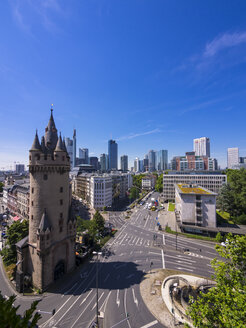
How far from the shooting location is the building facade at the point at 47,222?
3122cm

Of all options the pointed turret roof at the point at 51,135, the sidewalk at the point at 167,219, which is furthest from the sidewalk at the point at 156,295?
the pointed turret roof at the point at 51,135

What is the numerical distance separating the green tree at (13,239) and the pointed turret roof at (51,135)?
22.6 m

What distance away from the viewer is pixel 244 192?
220 ft

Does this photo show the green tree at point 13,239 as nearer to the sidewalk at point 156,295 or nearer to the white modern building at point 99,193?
the sidewalk at point 156,295

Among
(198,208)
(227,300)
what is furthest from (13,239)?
(198,208)

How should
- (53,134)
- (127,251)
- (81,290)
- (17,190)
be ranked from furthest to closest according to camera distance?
(17,190) → (127,251) → (53,134) → (81,290)

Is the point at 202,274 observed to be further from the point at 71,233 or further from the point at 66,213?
the point at 66,213

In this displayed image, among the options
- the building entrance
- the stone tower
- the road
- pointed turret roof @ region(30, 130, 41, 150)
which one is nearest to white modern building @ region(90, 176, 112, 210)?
the road

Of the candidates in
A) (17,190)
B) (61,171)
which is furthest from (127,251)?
(17,190)

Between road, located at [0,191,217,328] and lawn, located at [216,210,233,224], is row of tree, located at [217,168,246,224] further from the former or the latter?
road, located at [0,191,217,328]

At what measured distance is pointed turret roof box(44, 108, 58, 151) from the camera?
121ft

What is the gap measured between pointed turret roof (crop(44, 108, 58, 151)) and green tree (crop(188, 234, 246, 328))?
3754 centimetres

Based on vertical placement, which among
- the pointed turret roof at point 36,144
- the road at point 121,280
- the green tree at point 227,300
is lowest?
the road at point 121,280

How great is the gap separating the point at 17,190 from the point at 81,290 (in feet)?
230
